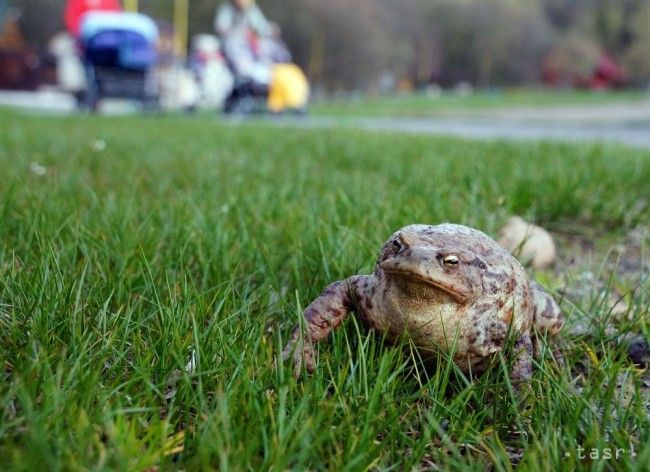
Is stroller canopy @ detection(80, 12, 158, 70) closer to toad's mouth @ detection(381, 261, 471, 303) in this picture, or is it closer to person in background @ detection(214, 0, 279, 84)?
person in background @ detection(214, 0, 279, 84)

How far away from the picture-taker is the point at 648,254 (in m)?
2.97

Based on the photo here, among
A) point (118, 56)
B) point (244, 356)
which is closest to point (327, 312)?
point (244, 356)

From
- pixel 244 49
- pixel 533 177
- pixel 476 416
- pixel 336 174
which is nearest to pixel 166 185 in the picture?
pixel 336 174

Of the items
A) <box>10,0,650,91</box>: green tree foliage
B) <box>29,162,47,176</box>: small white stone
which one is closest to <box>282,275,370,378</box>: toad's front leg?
<box>29,162,47,176</box>: small white stone

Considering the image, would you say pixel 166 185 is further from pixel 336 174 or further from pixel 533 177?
pixel 533 177

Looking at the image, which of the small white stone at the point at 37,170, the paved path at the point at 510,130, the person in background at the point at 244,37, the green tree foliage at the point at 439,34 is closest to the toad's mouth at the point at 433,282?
the small white stone at the point at 37,170

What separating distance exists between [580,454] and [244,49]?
14454 millimetres

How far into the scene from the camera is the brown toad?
58.6 inches

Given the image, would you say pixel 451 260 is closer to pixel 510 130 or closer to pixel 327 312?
pixel 327 312

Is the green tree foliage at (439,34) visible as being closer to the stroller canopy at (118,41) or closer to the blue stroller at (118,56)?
the blue stroller at (118,56)

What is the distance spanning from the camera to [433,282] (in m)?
1.45

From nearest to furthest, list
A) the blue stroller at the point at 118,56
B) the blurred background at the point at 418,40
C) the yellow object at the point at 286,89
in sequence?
1. the blue stroller at the point at 118,56
2. the yellow object at the point at 286,89
3. the blurred background at the point at 418,40

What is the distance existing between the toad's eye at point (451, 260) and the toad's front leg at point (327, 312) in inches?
9.3

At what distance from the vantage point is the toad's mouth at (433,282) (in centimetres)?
145
